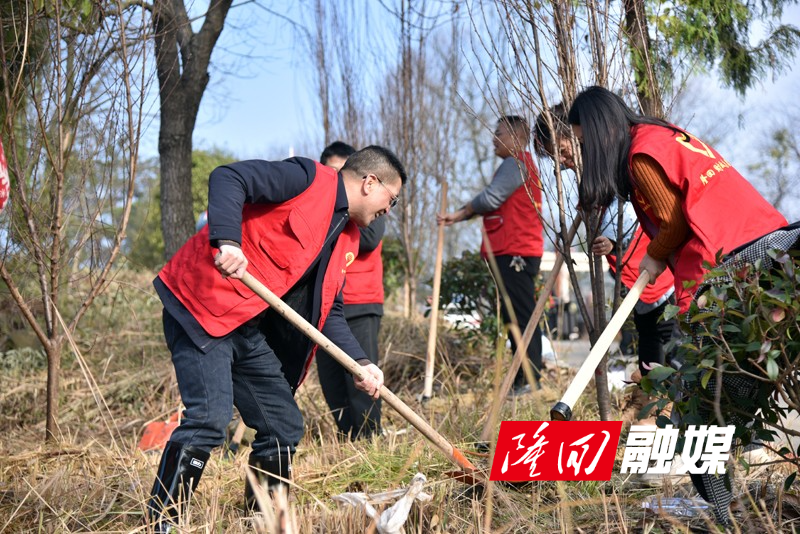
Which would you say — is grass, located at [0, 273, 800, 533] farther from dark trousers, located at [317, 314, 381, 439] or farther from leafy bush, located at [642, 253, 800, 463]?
leafy bush, located at [642, 253, 800, 463]

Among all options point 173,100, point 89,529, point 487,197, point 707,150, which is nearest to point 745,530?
point 707,150

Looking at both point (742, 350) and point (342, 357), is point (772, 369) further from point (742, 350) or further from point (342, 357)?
point (342, 357)

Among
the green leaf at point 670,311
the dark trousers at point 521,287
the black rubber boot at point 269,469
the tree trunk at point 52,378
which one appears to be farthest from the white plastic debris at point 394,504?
the dark trousers at point 521,287

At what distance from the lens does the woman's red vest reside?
2.98m

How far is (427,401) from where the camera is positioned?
5277 millimetres

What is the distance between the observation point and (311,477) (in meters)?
3.67

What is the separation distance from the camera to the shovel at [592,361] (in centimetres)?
292

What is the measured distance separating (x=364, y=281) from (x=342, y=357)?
1.63 meters

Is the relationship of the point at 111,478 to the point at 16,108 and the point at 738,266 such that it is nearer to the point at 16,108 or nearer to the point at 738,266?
the point at 16,108

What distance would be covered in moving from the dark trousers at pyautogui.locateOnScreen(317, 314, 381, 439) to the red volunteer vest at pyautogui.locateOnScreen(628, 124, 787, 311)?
2.18m

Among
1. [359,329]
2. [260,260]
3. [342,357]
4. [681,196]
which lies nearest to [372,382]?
[342,357]

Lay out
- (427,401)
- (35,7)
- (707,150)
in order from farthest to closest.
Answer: (427,401) < (35,7) < (707,150)

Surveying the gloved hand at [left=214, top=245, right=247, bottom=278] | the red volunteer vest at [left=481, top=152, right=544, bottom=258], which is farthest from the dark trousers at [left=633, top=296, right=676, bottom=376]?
the gloved hand at [left=214, top=245, right=247, bottom=278]

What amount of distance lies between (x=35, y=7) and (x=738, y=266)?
3418 millimetres
